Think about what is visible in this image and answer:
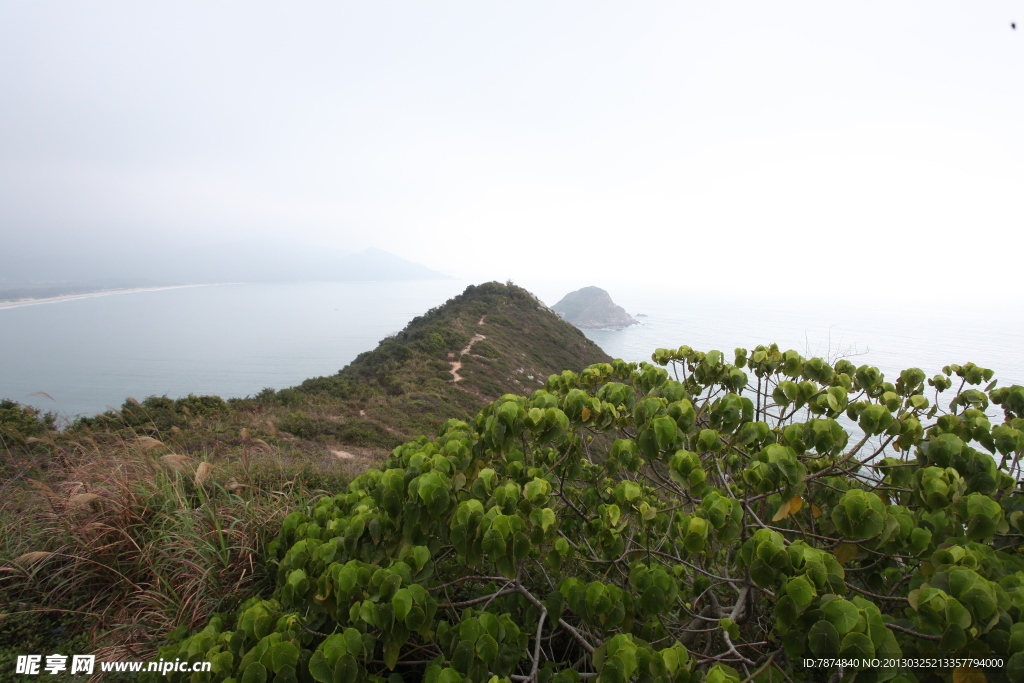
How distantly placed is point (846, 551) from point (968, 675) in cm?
40

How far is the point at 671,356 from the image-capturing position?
316 cm

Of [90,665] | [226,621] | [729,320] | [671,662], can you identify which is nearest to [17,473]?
[90,665]

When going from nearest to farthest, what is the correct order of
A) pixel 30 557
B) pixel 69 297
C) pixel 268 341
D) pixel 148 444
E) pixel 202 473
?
pixel 30 557
pixel 202 473
pixel 148 444
pixel 268 341
pixel 69 297

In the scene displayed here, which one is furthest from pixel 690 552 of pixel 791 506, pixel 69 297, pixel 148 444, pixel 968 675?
pixel 69 297

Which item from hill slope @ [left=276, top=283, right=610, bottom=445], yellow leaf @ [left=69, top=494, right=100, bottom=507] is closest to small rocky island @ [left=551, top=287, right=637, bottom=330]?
hill slope @ [left=276, top=283, right=610, bottom=445]

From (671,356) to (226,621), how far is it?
3816 millimetres

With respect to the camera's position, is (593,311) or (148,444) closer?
(148,444)

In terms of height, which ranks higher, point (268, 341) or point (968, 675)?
point (968, 675)

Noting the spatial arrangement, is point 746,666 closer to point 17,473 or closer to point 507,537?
point 507,537

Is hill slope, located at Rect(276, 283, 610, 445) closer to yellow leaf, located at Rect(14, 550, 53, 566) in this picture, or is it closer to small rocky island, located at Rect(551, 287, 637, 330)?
yellow leaf, located at Rect(14, 550, 53, 566)

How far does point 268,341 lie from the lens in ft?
197

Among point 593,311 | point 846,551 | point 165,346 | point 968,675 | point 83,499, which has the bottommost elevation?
point 165,346

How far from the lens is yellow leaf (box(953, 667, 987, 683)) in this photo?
1221 mm

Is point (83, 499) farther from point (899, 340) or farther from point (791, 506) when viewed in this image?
point (899, 340)
